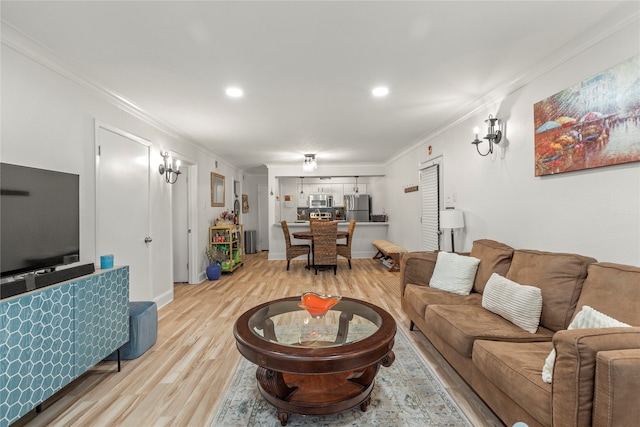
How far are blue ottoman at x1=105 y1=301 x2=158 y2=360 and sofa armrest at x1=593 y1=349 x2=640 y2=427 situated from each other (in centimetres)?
298

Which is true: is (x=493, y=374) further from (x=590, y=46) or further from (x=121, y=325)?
(x=121, y=325)

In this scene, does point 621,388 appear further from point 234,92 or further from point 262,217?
point 262,217

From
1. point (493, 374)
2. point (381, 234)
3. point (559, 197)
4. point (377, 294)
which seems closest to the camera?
point (493, 374)

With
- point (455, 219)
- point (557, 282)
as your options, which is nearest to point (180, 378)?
point (557, 282)

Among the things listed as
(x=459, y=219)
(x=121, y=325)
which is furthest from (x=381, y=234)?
(x=121, y=325)

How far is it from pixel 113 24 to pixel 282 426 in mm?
2638

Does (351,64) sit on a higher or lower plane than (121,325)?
higher

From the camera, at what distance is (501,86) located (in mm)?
2822

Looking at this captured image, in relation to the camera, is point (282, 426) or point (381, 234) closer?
point (282, 426)

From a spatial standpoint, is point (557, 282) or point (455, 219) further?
A: point (455, 219)

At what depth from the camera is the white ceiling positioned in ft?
5.68

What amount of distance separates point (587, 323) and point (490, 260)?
1228mm

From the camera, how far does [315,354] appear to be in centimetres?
154

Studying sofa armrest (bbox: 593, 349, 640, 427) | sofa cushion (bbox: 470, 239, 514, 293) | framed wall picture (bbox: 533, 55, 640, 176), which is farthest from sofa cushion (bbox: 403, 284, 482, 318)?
sofa armrest (bbox: 593, 349, 640, 427)
